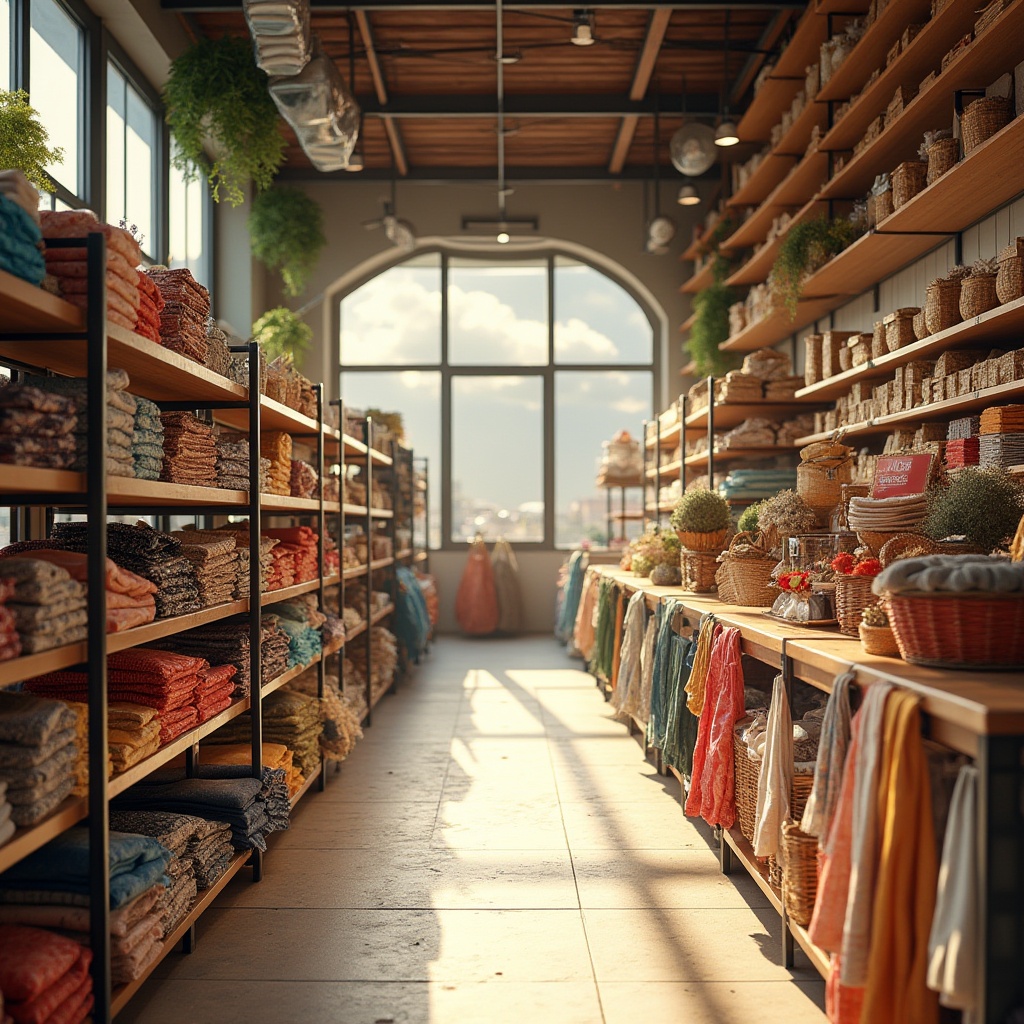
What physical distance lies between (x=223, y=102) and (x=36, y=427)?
15.5 feet

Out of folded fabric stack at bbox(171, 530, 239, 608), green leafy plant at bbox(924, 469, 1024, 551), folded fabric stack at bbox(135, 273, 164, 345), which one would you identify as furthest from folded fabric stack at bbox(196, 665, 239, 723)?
green leafy plant at bbox(924, 469, 1024, 551)

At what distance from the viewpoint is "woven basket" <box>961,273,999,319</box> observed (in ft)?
14.0

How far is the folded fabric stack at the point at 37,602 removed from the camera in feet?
7.42

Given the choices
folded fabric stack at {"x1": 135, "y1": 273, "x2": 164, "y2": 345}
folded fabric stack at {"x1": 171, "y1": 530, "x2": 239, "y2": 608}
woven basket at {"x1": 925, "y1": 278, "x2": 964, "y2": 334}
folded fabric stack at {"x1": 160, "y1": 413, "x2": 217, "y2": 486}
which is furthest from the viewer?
woven basket at {"x1": 925, "y1": 278, "x2": 964, "y2": 334}

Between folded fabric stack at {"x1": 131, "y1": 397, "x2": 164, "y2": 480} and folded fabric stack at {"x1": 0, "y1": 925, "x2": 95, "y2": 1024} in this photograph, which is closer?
folded fabric stack at {"x1": 0, "y1": 925, "x2": 95, "y2": 1024}

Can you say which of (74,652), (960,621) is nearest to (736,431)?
(960,621)

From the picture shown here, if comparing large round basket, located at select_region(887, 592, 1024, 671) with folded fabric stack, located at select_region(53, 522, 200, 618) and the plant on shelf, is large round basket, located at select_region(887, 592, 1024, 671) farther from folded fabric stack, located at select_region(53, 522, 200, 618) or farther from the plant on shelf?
the plant on shelf

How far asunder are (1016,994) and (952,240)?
459 cm

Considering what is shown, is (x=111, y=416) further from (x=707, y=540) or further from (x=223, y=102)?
(x=223, y=102)

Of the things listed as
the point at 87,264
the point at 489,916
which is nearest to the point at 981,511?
the point at 489,916

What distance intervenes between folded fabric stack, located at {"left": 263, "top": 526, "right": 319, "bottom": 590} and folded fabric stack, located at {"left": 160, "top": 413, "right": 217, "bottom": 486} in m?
1.31

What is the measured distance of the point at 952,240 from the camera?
17.9 ft

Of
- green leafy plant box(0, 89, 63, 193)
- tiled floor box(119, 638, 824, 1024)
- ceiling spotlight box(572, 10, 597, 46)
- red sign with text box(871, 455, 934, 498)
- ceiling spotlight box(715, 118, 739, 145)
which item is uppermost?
ceiling spotlight box(572, 10, 597, 46)

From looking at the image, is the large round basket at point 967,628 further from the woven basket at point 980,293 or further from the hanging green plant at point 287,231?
the hanging green plant at point 287,231
